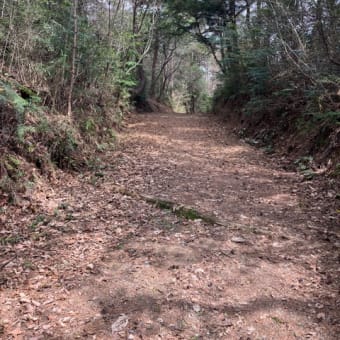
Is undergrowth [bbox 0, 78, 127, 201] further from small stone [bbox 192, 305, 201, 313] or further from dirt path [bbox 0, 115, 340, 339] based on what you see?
small stone [bbox 192, 305, 201, 313]

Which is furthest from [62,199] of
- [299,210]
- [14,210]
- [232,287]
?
[299,210]

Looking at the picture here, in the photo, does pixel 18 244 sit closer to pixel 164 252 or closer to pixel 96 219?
pixel 96 219

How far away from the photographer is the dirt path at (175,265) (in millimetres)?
2998

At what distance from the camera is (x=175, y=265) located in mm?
3855

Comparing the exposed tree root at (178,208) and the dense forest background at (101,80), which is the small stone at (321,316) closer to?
the exposed tree root at (178,208)

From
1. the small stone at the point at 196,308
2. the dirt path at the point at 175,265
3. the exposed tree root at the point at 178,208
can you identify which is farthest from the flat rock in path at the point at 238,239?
the small stone at the point at 196,308

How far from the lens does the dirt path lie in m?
3.00

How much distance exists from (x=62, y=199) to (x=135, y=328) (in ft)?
11.1

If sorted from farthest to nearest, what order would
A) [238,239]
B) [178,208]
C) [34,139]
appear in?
1. [34,139]
2. [178,208]
3. [238,239]

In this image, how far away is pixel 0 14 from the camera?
691 cm

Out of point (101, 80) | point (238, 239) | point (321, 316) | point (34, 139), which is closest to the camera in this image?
point (321, 316)

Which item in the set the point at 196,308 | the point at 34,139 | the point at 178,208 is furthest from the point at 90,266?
the point at 34,139

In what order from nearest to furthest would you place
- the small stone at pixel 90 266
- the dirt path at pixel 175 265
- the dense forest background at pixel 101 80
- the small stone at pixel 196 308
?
the dirt path at pixel 175 265, the small stone at pixel 196 308, the small stone at pixel 90 266, the dense forest background at pixel 101 80

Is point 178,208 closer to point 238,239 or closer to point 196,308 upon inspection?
point 238,239
